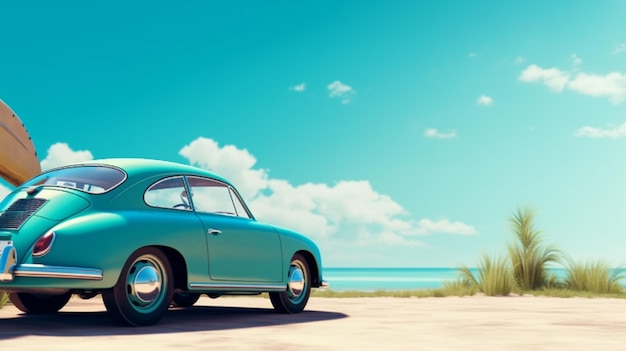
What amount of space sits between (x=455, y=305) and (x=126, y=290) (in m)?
5.53

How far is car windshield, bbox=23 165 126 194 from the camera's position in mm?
6953

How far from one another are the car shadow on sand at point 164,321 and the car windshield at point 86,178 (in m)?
1.18

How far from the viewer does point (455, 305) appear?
35.3 feet

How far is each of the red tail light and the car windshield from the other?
2.24ft

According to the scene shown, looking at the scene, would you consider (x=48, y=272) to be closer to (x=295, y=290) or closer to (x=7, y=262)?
(x=7, y=262)

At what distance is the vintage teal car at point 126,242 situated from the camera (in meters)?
6.20

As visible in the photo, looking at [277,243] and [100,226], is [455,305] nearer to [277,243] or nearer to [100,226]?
[277,243]

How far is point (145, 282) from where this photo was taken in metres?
6.65

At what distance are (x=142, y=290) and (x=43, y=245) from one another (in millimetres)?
897

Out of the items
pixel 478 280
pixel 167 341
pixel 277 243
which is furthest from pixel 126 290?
pixel 478 280

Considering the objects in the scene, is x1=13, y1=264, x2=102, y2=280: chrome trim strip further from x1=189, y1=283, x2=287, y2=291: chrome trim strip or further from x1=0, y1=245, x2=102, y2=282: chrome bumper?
x1=189, y1=283, x2=287, y2=291: chrome trim strip

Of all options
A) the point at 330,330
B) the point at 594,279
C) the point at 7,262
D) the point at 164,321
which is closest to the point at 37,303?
the point at 164,321

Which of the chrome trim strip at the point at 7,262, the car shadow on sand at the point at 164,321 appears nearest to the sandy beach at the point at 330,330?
the car shadow on sand at the point at 164,321

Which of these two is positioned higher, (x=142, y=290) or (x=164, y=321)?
(x=142, y=290)
